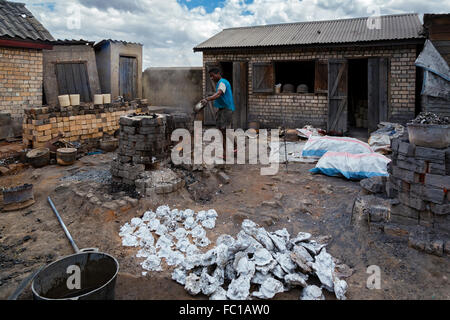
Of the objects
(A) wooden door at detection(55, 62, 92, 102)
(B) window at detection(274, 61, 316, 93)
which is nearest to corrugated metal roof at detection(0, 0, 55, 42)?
(A) wooden door at detection(55, 62, 92, 102)

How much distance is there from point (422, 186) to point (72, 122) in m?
7.59

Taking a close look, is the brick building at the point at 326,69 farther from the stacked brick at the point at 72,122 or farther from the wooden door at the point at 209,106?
the stacked brick at the point at 72,122

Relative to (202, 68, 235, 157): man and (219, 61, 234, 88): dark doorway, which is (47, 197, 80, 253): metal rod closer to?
(202, 68, 235, 157): man

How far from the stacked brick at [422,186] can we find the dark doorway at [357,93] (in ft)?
32.2

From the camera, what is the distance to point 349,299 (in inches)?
120

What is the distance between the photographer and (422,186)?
147 inches

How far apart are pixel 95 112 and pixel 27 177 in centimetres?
288

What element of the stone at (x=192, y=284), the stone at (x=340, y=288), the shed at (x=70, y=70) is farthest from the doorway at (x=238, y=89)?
the stone at (x=340, y=288)

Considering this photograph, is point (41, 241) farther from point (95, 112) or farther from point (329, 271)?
point (95, 112)

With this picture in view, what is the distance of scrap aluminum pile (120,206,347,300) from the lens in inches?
124

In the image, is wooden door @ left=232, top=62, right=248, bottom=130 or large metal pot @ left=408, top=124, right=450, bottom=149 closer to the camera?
large metal pot @ left=408, top=124, right=450, bottom=149

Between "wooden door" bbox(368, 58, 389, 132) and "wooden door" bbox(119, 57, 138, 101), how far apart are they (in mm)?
8736

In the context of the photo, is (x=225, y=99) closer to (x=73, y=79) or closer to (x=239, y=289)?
(x=239, y=289)
